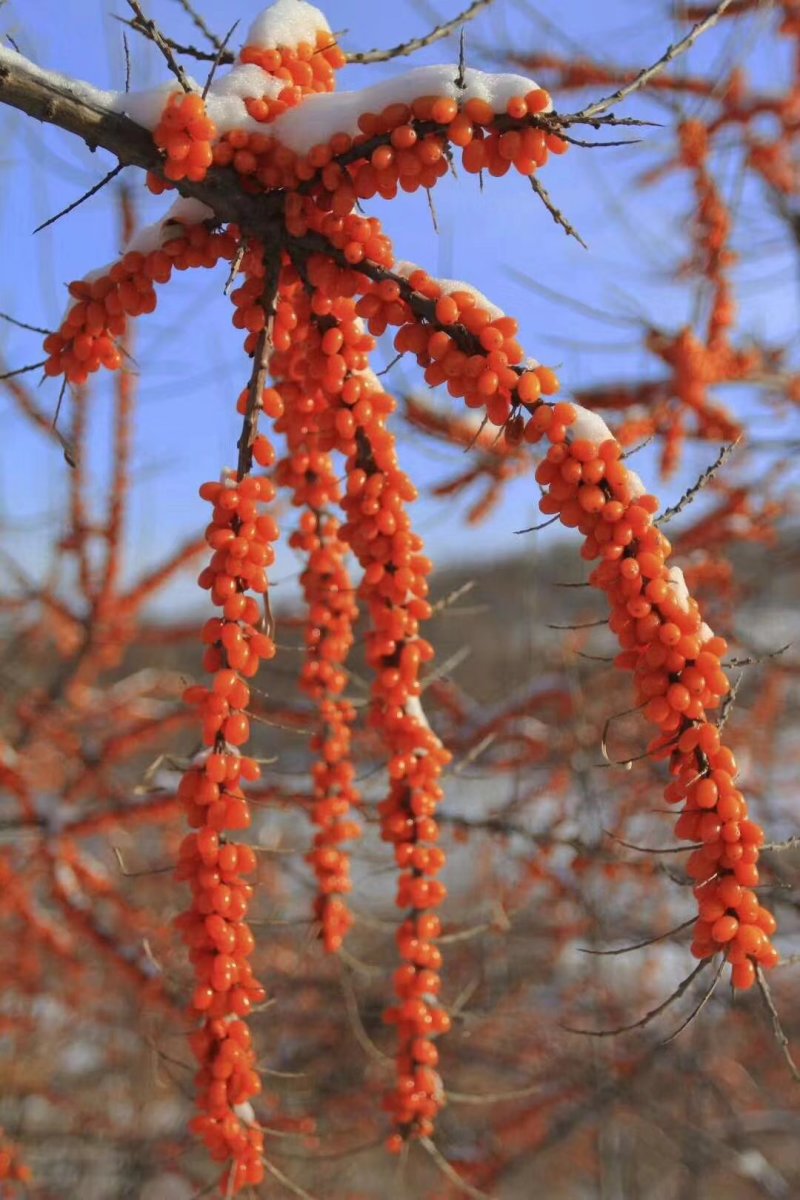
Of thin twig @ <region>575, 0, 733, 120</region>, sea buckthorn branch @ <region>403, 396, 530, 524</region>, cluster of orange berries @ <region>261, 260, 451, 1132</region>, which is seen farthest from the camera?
sea buckthorn branch @ <region>403, 396, 530, 524</region>

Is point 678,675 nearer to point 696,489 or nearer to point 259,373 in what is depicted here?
point 696,489

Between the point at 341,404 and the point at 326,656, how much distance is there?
0.56 meters

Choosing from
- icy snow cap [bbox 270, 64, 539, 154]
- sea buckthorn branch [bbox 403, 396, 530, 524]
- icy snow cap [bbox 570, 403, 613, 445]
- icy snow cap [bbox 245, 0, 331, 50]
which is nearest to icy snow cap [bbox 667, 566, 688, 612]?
icy snow cap [bbox 570, 403, 613, 445]

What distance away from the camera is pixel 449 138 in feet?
3.99

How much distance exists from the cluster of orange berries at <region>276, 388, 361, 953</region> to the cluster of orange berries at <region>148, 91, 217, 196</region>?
25.6 inches

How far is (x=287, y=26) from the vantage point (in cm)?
163

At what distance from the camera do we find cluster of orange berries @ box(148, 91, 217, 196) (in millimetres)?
1284

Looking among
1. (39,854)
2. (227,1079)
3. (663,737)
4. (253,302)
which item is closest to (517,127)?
(253,302)

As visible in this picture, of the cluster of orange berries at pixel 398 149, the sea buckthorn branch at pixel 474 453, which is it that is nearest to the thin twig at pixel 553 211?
the cluster of orange berries at pixel 398 149

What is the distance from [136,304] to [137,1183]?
157 inches

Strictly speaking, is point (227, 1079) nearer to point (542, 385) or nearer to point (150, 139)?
point (542, 385)

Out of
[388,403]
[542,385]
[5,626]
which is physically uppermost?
[5,626]

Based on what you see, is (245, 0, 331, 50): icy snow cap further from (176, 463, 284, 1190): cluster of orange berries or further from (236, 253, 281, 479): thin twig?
(176, 463, 284, 1190): cluster of orange berries

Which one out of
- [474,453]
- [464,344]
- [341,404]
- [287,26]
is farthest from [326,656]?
[474,453]
